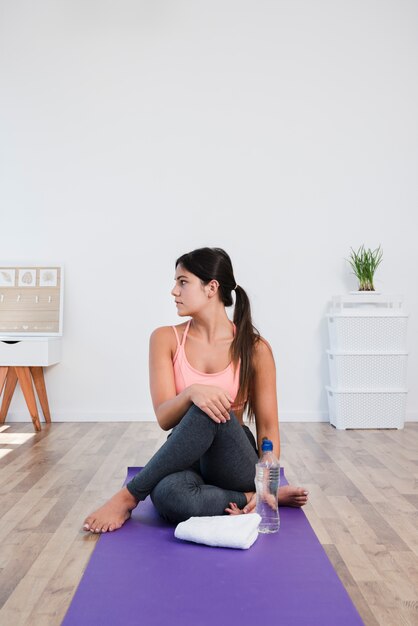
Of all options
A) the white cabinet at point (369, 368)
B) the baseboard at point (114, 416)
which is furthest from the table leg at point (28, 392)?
the white cabinet at point (369, 368)

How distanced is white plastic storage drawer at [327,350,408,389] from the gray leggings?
2.12 m

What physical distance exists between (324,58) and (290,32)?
27 cm

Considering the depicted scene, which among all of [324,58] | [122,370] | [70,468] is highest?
[324,58]

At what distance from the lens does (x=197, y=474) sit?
2002mm

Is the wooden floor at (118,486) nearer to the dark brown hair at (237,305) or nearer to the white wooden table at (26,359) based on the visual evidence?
the white wooden table at (26,359)

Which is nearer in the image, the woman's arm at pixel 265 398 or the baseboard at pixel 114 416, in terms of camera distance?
the woman's arm at pixel 265 398

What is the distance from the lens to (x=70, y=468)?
2904 millimetres

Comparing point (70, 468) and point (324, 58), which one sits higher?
point (324, 58)

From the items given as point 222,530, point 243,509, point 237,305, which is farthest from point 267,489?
point 237,305

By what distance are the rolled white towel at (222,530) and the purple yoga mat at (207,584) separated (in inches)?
0.8

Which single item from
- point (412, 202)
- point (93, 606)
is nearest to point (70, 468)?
point (93, 606)

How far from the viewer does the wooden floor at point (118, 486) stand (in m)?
1.58

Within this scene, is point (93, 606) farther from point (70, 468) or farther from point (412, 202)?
point (412, 202)

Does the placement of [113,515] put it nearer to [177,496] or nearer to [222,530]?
[177,496]
